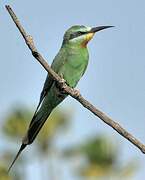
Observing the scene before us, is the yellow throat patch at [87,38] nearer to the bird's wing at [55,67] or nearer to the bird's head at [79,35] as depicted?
the bird's head at [79,35]

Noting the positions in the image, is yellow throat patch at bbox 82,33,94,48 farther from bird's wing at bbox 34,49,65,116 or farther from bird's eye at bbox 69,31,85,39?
bird's wing at bbox 34,49,65,116

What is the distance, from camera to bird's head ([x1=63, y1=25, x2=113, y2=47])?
4.50m

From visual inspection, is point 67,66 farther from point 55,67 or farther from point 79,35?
point 79,35

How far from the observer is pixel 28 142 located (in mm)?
4074

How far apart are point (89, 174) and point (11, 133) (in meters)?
0.83

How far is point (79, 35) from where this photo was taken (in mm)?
4668

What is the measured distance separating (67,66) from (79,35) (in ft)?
0.81

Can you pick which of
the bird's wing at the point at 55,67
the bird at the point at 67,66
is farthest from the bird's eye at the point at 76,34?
the bird's wing at the point at 55,67

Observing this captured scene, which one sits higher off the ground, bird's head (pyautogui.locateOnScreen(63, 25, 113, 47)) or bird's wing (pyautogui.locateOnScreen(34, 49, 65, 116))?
bird's head (pyautogui.locateOnScreen(63, 25, 113, 47))

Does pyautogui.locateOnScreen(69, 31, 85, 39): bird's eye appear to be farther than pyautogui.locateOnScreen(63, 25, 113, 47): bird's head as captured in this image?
Yes

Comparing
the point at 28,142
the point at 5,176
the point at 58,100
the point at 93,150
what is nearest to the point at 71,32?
the point at 58,100

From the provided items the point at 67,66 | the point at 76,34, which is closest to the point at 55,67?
the point at 67,66

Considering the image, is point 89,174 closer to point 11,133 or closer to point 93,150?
point 93,150

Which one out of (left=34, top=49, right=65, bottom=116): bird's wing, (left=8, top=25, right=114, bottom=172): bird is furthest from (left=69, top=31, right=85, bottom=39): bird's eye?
(left=34, top=49, right=65, bottom=116): bird's wing
